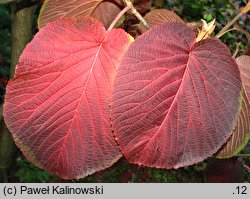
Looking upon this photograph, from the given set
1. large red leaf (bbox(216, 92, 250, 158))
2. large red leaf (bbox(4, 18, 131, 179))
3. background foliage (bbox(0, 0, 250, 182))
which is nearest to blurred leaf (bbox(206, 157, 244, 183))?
large red leaf (bbox(216, 92, 250, 158))

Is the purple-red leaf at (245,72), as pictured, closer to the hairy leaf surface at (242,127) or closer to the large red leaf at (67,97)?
the hairy leaf surface at (242,127)

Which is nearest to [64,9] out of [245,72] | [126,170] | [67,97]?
[67,97]

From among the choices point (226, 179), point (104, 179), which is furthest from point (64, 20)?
point (104, 179)

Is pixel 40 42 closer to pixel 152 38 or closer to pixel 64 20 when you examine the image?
pixel 64 20

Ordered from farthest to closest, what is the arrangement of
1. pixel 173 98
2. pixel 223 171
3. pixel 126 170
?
pixel 126 170 → pixel 223 171 → pixel 173 98

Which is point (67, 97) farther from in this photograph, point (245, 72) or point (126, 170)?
point (126, 170)

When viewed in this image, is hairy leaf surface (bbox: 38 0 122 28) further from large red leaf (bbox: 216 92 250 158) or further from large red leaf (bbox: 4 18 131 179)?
large red leaf (bbox: 216 92 250 158)
